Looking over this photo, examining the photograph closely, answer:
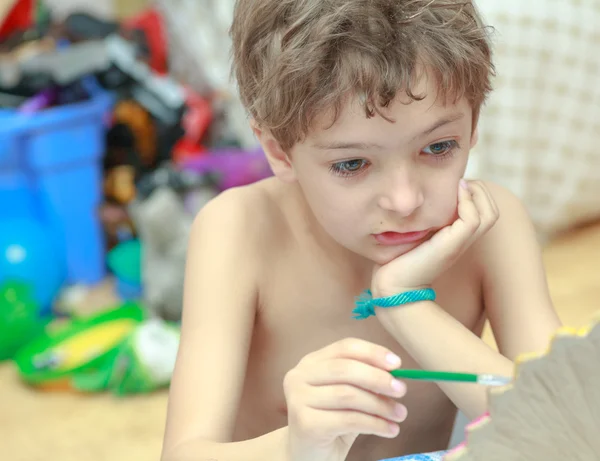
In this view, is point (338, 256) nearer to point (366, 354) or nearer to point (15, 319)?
point (366, 354)

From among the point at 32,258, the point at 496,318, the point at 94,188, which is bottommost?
the point at 32,258

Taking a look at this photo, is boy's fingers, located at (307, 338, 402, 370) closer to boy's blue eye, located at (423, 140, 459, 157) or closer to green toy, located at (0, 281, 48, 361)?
boy's blue eye, located at (423, 140, 459, 157)

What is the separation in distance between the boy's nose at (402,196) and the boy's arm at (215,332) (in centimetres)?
23

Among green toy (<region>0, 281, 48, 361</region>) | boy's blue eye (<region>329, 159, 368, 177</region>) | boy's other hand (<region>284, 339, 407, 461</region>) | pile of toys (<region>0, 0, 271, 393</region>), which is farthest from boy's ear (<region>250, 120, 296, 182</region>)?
green toy (<region>0, 281, 48, 361</region>)

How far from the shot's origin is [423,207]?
792 mm

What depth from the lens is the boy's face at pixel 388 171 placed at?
0.75 m

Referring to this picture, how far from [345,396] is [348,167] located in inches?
9.3

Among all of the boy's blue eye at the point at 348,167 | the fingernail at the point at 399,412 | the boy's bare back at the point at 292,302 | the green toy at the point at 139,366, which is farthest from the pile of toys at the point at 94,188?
the fingernail at the point at 399,412

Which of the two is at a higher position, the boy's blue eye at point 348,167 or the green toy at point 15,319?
the boy's blue eye at point 348,167

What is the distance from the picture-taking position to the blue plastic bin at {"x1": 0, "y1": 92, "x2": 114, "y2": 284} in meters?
2.35

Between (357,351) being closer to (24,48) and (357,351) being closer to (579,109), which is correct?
(579,109)

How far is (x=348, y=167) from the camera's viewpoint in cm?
78

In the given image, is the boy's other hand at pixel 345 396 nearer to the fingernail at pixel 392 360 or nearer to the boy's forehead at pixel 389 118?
the fingernail at pixel 392 360

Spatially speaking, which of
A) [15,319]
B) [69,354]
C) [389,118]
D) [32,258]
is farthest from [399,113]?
[32,258]
